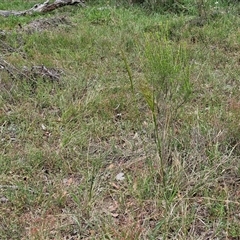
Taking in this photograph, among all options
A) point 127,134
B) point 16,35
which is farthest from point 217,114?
point 16,35

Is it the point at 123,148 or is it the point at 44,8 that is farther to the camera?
the point at 44,8

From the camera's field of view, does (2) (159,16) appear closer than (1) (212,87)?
No

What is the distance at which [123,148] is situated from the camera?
2.99 metres

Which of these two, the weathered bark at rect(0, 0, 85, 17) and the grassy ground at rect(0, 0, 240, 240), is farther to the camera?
the weathered bark at rect(0, 0, 85, 17)

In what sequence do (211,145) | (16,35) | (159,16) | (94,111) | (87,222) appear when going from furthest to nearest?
(159,16)
(16,35)
(94,111)
(211,145)
(87,222)

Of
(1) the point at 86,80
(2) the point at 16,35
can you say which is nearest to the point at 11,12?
(2) the point at 16,35

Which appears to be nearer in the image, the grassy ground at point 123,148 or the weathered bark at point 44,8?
the grassy ground at point 123,148

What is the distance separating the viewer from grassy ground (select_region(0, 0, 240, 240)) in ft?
7.22

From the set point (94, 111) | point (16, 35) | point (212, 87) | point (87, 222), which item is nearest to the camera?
point (87, 222)

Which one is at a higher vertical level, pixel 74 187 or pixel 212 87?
pixel 74 187

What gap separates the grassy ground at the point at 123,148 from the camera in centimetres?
220

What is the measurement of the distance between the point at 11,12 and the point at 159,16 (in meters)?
3.18

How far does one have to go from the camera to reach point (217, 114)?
125 inches

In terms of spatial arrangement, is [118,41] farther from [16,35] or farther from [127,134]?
[127,134]
